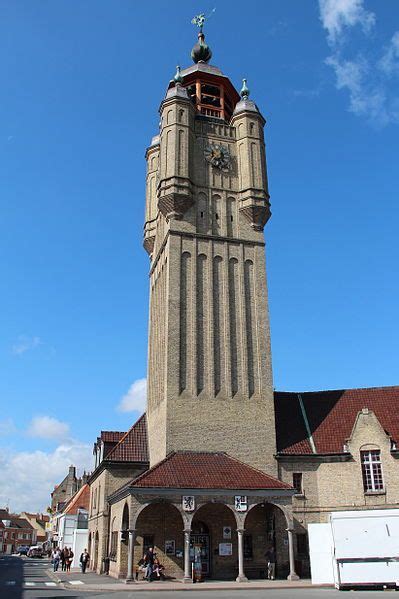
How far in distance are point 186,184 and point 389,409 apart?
19514 millimetres

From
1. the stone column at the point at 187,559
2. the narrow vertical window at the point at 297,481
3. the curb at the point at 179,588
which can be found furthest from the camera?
the narrow vertical window at the point at 297,481

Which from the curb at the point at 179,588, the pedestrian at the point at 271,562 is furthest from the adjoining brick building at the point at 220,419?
the curb at the point at 179,588

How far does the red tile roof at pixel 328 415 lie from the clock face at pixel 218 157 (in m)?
16.2

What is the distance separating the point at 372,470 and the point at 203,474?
1039 centimetres

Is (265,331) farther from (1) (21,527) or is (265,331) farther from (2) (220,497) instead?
(1) (21,527)

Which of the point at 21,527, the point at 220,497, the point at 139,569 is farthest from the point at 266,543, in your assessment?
the point at 21,527

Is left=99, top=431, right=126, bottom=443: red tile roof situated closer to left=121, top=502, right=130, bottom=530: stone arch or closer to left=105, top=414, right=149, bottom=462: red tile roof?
left=105, top=414, right=149, bottom=462: red tile roof

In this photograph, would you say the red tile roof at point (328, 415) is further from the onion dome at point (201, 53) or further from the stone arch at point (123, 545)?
the onion dome at point (201, 53)

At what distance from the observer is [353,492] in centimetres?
3225

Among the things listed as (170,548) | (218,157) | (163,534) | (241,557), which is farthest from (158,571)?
(218,157)

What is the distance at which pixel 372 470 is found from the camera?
32.6 meters

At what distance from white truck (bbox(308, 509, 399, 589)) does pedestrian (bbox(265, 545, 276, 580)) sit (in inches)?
191

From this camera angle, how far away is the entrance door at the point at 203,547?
28.7 meters

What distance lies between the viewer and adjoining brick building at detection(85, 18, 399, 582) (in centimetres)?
2866
